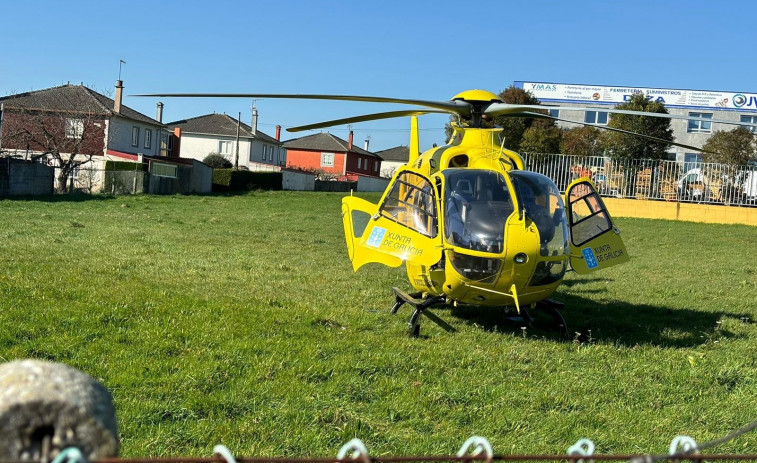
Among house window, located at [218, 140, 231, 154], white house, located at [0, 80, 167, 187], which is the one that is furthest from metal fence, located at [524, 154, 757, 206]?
house window, located at [218, 140, 231, 154]

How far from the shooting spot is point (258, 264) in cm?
1277

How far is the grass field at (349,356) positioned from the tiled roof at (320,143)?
68302 millimetres

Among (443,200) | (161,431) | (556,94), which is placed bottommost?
(161,431)

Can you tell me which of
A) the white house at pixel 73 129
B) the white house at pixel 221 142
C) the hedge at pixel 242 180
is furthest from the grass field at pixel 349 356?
the white house at pixel 221 142

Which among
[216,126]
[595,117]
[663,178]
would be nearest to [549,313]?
[663,178]

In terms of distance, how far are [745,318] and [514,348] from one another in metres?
4.49

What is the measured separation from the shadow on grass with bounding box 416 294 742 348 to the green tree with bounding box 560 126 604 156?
31.8 meters

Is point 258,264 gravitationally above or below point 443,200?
below

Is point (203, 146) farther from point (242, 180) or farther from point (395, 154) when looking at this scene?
point (395, 154)

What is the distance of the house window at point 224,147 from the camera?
224 feet

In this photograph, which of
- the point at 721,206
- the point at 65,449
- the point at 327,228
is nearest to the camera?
the point at 65,449

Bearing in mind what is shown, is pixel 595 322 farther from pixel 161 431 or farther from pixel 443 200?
pixel 161 431

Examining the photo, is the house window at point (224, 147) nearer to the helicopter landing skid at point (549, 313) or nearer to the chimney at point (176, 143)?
the chimney at point (176, 143)

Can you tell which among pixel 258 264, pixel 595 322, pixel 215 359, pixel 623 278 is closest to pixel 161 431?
pixel 215 359
